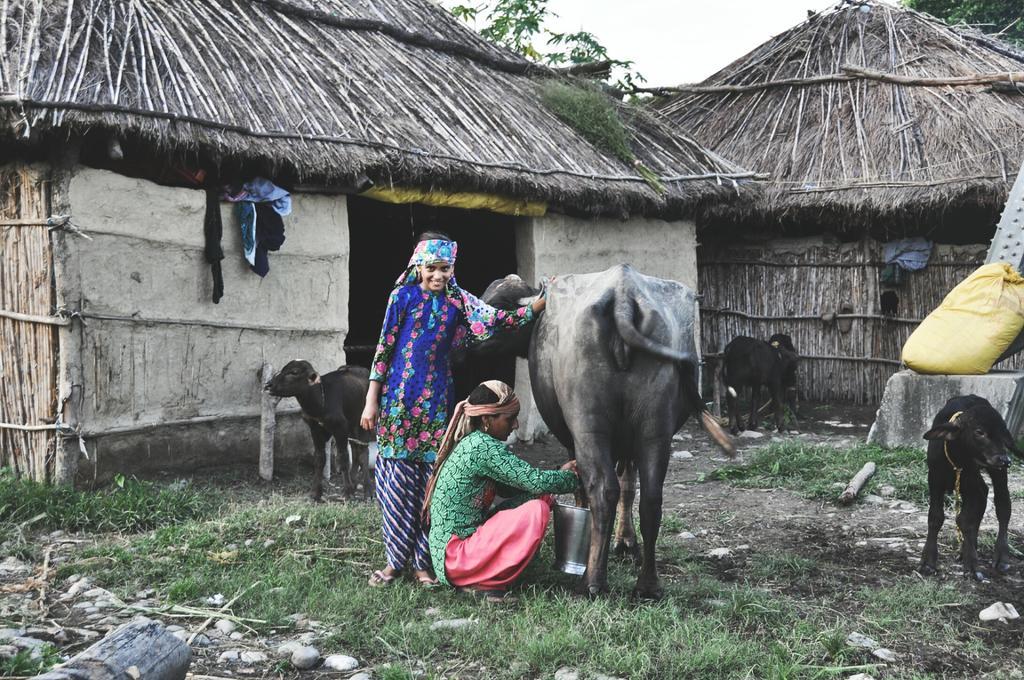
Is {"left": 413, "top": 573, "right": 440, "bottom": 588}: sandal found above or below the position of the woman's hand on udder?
below

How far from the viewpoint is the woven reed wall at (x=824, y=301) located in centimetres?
1202

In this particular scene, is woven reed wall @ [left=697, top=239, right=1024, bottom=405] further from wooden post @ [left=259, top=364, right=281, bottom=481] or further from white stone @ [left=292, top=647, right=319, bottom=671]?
white stone @ [left=292, top=647, right=319, bottom=671]

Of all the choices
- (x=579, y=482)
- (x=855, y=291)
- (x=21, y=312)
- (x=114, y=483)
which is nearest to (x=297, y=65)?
(x=21, y=312)

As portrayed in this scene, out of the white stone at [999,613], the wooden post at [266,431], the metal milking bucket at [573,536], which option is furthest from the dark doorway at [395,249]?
the white stone at [999,613]

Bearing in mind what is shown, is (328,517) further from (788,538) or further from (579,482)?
(788,538)

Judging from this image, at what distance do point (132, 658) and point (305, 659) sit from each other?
95 centimetres

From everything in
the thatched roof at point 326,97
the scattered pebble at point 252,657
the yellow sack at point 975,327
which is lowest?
the scattered pebble at point 252,657

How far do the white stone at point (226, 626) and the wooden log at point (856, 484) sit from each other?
433 cm

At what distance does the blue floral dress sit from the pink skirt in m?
0.55

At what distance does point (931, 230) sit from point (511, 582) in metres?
9.08

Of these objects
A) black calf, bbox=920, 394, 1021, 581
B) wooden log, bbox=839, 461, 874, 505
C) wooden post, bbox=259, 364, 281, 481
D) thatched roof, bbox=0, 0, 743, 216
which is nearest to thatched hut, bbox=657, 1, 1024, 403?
thatched roof, bbox=0, 0, 743, 216

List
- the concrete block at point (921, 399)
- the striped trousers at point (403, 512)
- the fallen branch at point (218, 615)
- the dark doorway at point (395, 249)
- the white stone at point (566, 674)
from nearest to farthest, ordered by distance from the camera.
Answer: the white stone at point (566, 674), the fallen branch at point (218, 615), the striped trousers at point (403, 512), the concrete block at point (921, 399), the dark doorway at point (395, 249)

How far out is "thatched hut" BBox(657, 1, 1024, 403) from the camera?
11.5 meters

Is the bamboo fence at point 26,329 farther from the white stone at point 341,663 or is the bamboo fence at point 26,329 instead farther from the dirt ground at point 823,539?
the white stone at point 341,663
